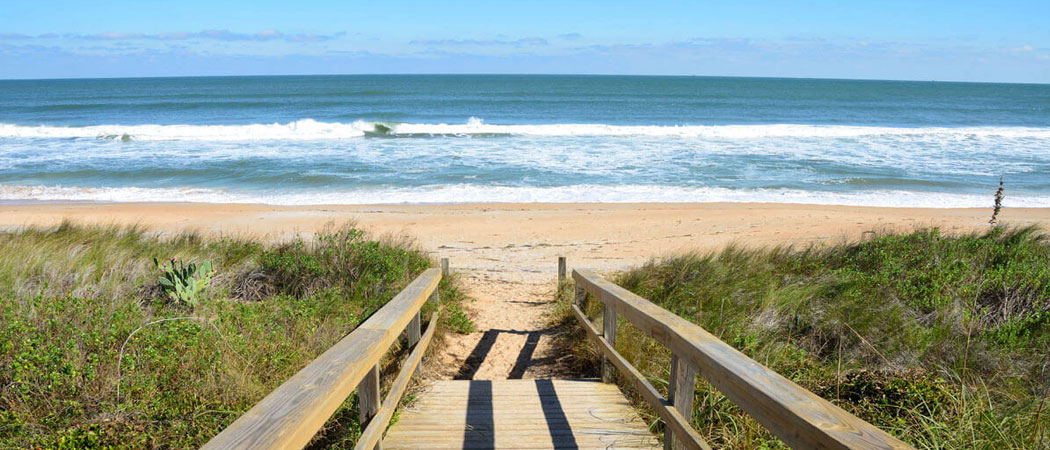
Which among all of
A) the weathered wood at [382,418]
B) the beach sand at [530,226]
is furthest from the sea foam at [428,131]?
the weathered wood at [382,418]

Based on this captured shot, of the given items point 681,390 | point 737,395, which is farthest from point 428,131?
point 737,395

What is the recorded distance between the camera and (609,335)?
16.0 ft

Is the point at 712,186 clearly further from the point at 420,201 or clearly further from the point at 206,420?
the point at 206,420

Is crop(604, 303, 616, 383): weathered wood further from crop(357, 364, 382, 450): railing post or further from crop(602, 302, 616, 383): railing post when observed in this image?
crop(357, 364, 382, 450): railing post

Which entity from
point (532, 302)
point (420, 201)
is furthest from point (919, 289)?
point (420, 201)

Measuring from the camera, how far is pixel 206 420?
354 cm

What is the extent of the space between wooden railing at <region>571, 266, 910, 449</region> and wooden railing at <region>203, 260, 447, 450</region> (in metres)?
1.34

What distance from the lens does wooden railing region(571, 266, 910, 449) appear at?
193cm

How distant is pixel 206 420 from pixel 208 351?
2.94 ft

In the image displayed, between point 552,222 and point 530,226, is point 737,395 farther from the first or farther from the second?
point 552,222

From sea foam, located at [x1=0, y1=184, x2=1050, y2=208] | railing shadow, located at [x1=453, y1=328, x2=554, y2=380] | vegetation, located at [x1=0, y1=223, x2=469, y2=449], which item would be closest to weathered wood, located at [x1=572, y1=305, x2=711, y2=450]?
vegetation, located at [x1=0, y1=223, x2=469, y2=449]

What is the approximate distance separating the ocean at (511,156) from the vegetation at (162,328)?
417 inches

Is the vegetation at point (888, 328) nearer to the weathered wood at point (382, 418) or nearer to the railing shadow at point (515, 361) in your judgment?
the railing shadow at point (515, 361)

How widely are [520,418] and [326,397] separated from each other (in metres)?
1.99
